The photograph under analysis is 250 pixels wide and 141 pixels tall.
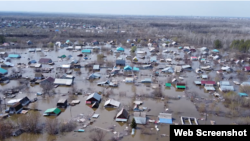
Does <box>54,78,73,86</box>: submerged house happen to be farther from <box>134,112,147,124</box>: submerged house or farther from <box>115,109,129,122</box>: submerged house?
<box>134,112,147,124</box>: submerged house

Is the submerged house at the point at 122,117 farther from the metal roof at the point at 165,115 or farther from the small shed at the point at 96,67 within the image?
the small shed at the point at 96,67

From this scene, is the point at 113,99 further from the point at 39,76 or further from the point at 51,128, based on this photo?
the point at 39,76

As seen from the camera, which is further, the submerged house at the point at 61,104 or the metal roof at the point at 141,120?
the submerged house at the point at 61,104

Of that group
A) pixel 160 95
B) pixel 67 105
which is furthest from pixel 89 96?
pixel 160 95

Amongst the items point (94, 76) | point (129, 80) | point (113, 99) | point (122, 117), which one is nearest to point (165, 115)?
point (122, 117)

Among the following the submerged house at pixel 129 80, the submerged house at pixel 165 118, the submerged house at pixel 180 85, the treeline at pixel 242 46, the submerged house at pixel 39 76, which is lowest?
the submerged house at pixel 165 118

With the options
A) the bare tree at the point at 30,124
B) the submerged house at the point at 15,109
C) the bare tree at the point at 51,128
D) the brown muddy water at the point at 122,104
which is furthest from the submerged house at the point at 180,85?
the submerged house at the point at 15,109

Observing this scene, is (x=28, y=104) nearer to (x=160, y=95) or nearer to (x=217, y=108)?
(x=160, y=95)

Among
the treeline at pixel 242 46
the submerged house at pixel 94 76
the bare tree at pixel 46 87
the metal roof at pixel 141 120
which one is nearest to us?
the metal roof at pixel 141 120

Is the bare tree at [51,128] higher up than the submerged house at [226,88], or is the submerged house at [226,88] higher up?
the submerged house at [226,88]
